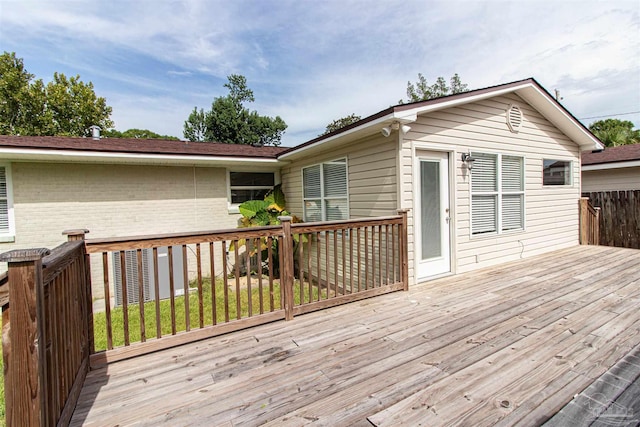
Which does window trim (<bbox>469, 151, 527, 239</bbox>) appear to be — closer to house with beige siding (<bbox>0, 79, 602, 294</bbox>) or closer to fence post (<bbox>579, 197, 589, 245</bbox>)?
house with beige siding (<bbox>0, 79, 602, 294</bbox>)

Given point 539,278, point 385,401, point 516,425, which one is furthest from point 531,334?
point 539,278

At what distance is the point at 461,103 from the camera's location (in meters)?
4.72

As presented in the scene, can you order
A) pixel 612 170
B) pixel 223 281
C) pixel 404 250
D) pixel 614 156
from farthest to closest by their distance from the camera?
pixel 612 170 < pixel 614 156 < pixel 223 281 < pixel 404 250

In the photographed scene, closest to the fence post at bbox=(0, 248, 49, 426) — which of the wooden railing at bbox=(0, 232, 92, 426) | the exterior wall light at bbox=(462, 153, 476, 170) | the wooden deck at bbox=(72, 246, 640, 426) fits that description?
the wooden railing at bbox=(0, 232, 92, 426)

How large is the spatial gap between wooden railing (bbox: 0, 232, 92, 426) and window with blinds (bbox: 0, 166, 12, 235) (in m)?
5.29

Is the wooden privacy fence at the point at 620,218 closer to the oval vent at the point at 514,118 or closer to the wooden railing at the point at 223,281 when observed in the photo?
the oval vent at the point at 514,118

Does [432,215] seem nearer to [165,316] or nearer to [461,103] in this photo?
[461,103]

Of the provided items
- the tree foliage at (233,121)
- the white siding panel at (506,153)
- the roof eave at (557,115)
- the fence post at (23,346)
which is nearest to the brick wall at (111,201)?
the white siding panel at (506,153)

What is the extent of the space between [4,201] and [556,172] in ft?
37.6

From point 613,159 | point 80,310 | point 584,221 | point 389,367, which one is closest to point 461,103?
point 389,367

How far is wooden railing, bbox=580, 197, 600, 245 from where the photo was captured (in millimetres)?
7125

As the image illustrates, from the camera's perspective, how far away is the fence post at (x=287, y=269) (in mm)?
3213

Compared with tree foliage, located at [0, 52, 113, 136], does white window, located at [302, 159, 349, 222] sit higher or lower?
lower

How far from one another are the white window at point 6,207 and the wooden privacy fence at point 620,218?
13553 millimetres
